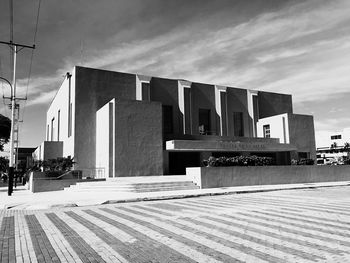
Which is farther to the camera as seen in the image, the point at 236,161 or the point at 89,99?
the point at 89,99

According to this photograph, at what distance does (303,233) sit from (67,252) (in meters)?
5.21

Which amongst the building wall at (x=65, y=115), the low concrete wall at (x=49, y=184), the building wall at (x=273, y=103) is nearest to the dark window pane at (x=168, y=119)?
the building wall at (x=65, y=115)

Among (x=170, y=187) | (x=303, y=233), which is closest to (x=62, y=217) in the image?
(x=303, y=233)

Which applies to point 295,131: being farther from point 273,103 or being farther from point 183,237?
point 183,237

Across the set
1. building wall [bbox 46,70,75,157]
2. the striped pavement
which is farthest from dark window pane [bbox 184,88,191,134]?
the striped pavement

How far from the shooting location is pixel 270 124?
128 ft

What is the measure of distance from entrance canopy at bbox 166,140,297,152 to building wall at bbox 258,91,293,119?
23.9ft

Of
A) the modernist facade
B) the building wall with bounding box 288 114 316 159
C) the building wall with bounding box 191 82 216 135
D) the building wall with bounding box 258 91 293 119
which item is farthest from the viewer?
the building wall with bounding box 258 91 293 119

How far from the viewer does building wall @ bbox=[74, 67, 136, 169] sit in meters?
31.5

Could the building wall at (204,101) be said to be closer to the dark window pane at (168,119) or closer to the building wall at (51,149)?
the dark window pane at (168,119)

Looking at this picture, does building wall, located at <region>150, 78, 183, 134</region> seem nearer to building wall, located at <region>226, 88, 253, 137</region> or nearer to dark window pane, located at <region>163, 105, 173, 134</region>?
dark window pane, located at <region>163, 105, 173, 134</region>

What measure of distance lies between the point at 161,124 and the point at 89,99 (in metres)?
8.16

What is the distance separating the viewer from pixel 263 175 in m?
24.1

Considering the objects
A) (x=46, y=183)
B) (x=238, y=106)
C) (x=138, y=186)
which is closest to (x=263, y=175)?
(x=138, y=186)
